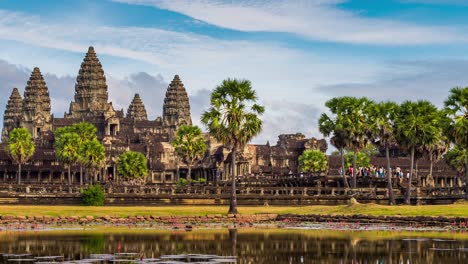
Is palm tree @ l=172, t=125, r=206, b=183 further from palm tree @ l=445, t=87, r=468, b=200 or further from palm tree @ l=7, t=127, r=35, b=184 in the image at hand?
palm tree @ l=445, t=87, r=468, b=200

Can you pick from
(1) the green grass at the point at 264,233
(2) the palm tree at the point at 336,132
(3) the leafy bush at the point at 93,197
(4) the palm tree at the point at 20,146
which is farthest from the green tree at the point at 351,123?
(4) the palm tree at the point at 20,146

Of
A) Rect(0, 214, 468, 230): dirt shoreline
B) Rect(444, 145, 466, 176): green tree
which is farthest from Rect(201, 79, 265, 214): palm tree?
Rect(444, 145, 466, 176): green tree

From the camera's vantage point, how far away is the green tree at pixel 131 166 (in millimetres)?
171250

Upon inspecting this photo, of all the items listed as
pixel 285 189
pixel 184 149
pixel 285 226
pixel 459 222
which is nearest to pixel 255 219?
pixel 285 226

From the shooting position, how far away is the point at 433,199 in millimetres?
90938

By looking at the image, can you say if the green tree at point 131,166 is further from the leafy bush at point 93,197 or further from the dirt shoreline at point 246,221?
the dirt shoreline at point 246,221

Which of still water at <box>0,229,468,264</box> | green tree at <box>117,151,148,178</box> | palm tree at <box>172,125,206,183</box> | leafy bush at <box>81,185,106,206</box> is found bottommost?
still water at <box>0,229,468,264</box>

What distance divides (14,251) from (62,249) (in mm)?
2236

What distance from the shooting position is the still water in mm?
36688

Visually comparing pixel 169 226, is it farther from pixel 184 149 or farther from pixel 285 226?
pixel 184 149

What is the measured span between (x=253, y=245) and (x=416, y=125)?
2001 inches

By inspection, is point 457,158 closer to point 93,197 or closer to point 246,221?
point 93,197

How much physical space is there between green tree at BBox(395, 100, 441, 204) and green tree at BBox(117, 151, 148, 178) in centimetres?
8743

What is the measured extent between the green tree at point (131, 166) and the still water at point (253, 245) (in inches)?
4621
